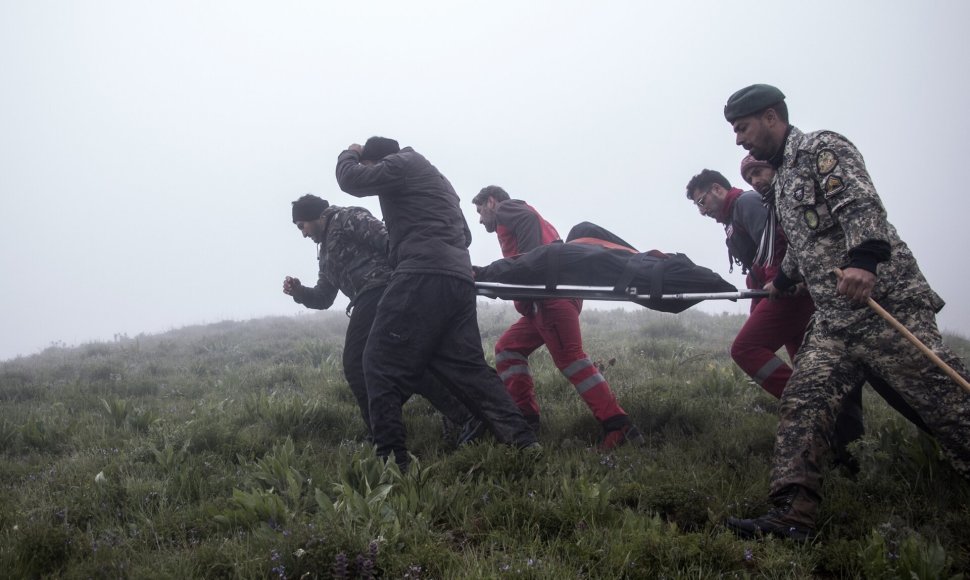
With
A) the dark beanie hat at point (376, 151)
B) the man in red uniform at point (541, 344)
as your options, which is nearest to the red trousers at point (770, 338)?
the man in red uniform at point (541, 344)

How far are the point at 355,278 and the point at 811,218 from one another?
12.6 ft

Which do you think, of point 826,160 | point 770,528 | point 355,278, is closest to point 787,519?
point 770,528

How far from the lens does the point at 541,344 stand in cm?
610

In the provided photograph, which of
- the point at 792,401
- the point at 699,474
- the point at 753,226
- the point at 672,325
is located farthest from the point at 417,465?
the point at 672,325

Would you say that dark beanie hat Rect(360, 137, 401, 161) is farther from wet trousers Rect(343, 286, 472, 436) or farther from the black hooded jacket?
wet trousers Rect(343, 286, 472, 436)

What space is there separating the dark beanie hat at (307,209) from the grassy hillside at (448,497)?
1.80 meters

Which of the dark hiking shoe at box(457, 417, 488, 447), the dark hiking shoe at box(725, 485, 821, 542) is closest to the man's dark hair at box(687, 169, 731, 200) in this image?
the dark hiking shoe at box(457, 417, 488, 447)

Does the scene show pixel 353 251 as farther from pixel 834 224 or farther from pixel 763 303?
pixel 834 224

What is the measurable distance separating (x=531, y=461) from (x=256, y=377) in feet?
18.3

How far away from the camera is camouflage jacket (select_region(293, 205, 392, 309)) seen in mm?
5949

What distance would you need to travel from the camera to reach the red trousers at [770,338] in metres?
5.12

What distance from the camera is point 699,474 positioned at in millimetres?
4230

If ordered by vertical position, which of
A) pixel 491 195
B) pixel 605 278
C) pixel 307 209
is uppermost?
pixel 491 195

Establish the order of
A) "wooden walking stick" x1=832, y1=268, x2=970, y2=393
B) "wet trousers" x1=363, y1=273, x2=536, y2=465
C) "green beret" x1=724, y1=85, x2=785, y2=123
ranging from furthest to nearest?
"wet trousers" x1=363, y1=273, x2=536, y2=465 < "green beret" x1=724, y1=85, x2=785, y2=123 < "wooden walking stick" x1=832, y1=268, x2=970, y2=393
